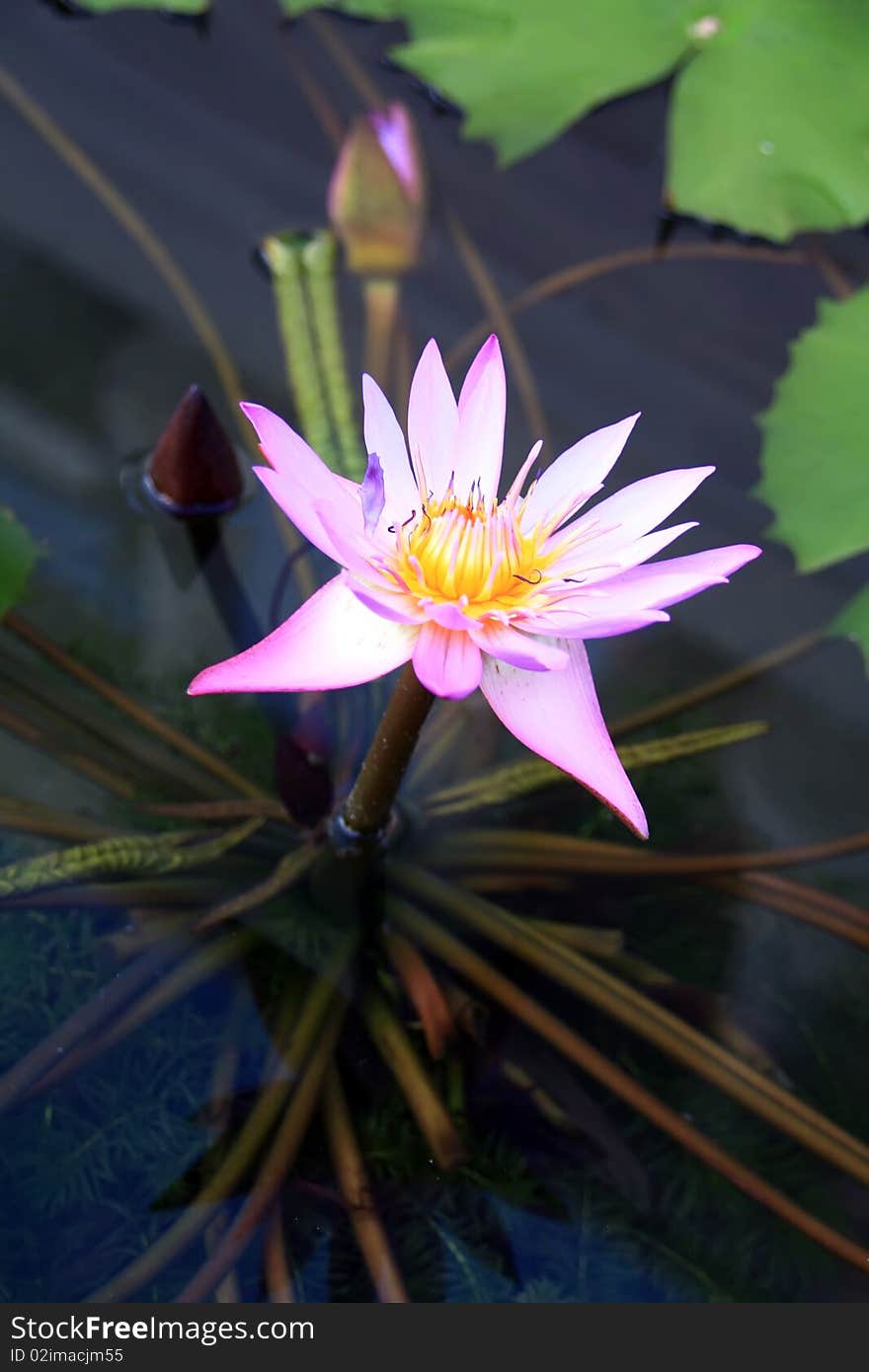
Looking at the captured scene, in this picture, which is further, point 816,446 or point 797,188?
point 797,188

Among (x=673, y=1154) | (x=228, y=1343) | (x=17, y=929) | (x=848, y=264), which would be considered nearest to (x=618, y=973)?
(x=673, y=1154)

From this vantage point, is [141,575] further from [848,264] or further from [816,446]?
[848,264]

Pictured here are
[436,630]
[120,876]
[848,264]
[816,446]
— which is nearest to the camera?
[436,630]

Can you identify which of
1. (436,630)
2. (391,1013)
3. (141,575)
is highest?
(141,575)

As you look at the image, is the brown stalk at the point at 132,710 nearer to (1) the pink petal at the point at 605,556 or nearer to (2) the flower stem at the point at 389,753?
(2) the flower stem at the point at 389,753

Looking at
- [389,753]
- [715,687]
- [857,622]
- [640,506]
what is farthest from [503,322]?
[389,753]

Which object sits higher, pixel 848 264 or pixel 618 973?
pixel 848 264
